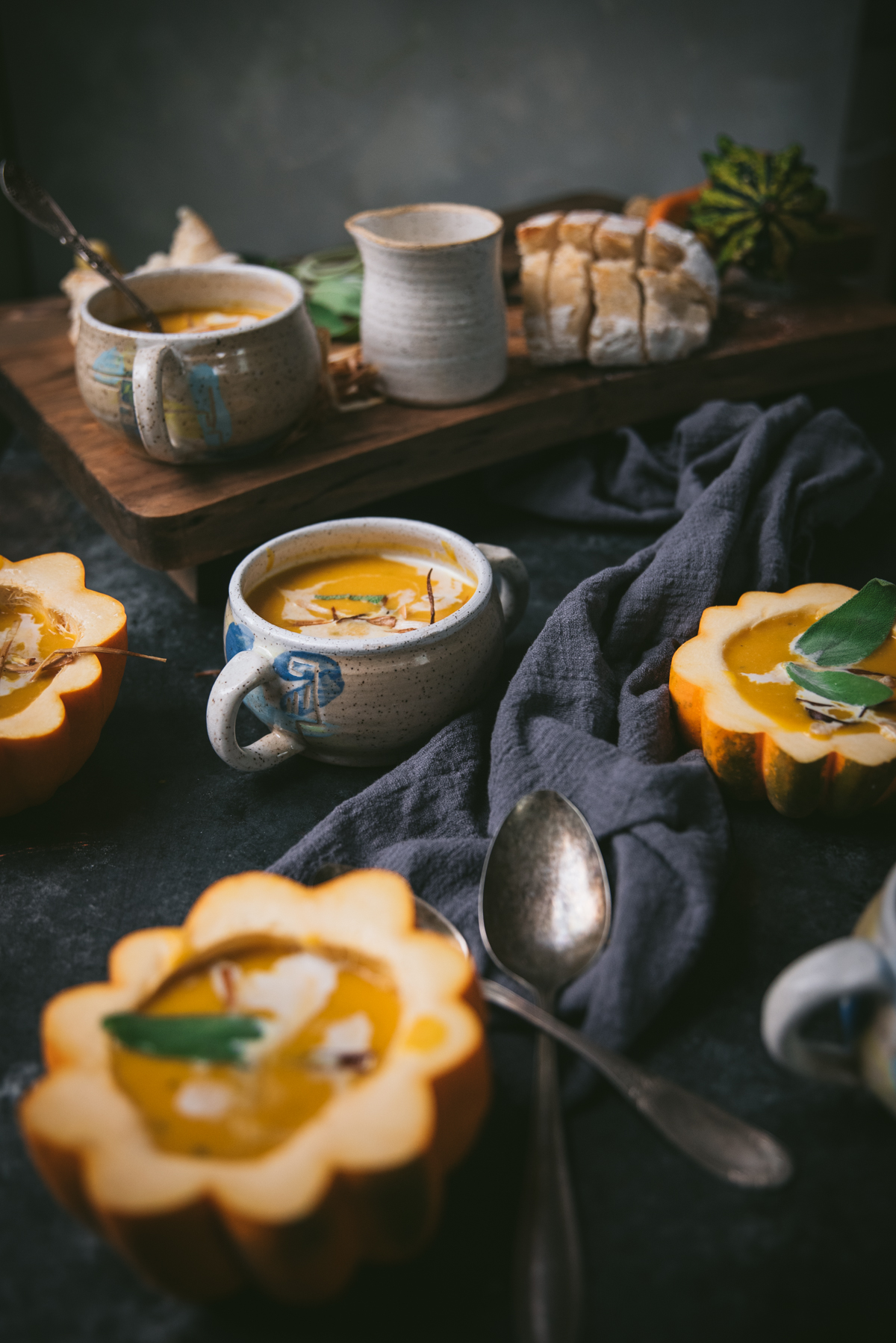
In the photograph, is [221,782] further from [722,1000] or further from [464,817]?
[722,1000]

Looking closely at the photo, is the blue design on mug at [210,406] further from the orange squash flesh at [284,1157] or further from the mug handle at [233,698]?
the orange squash flesh at [284,1157]

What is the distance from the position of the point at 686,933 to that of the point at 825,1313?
0.22m

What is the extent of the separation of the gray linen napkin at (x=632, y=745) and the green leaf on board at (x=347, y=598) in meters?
0.13

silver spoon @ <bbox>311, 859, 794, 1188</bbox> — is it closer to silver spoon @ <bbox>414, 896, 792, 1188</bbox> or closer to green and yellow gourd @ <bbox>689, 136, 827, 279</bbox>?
silver spoon @ <bbox>414, 896, 792, 1188</bbox>

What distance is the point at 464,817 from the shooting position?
79 centimetres

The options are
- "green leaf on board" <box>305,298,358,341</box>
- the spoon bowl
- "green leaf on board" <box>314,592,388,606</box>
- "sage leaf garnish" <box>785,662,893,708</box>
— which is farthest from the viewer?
"green leaf on board" <box>305,298,358,341</box>

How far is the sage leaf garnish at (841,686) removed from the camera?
767 millimetres

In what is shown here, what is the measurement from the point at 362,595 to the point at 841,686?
1.27 feet

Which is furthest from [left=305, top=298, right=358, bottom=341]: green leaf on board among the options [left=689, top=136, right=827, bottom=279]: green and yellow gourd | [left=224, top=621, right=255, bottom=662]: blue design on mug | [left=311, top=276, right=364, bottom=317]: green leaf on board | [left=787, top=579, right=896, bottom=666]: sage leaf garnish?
[left=787, top=579, right=896, bottom=666]: sage leaf garnish

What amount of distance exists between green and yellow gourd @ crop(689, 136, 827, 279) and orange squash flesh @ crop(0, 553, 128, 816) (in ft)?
3.13

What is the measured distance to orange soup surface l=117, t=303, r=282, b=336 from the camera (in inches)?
45.2

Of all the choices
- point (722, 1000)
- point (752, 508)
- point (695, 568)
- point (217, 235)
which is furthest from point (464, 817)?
point (217, 235)

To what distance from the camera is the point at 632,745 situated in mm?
Result: 808

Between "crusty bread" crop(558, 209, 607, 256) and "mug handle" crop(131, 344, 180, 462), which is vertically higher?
"crusty bread" crop(558, 209, 607, 256)
